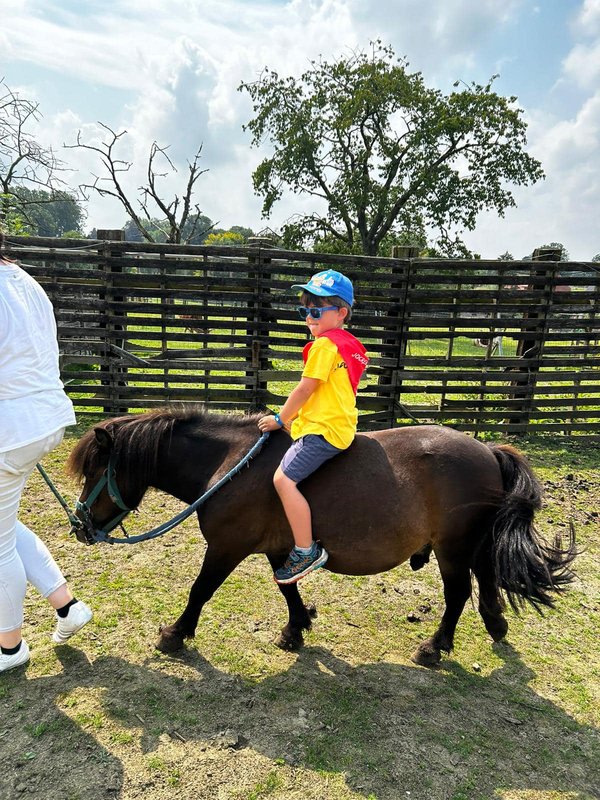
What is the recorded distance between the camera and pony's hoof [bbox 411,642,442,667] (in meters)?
3.08

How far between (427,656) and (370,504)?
112cm

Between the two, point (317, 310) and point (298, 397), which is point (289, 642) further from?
point (317, 310)

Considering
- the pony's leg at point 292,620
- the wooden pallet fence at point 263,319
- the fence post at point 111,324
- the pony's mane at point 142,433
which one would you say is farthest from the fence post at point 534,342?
the fence post at point 111,324

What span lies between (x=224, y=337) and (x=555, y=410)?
5.60 metres

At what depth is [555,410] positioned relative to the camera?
8.21 meters

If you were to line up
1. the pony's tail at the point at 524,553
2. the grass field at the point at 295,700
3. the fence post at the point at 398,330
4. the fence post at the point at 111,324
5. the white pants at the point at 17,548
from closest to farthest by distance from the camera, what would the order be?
the grass field at the point at 295,700 → the white pants at the point at 17,548 → the pony's tail at the point at 524,553 → the fence post at the point at 111,324 → the fence post at the point at 398,330

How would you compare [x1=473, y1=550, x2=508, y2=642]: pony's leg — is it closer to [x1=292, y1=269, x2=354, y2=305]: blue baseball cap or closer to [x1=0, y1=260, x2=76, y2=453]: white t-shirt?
[x1=292, y1=269, x2=354, y2=305]: blue baseball cap

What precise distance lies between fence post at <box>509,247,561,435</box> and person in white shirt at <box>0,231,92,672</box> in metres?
6.96

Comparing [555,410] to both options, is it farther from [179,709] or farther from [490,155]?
[490,155]

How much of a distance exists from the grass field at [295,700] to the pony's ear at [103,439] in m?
1.22

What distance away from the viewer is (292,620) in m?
3.22

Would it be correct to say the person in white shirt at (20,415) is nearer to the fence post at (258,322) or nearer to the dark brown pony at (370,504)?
the dark brown pony at (370,504)

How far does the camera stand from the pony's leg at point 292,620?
125 inches

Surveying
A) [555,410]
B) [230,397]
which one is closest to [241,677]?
[230,397]
